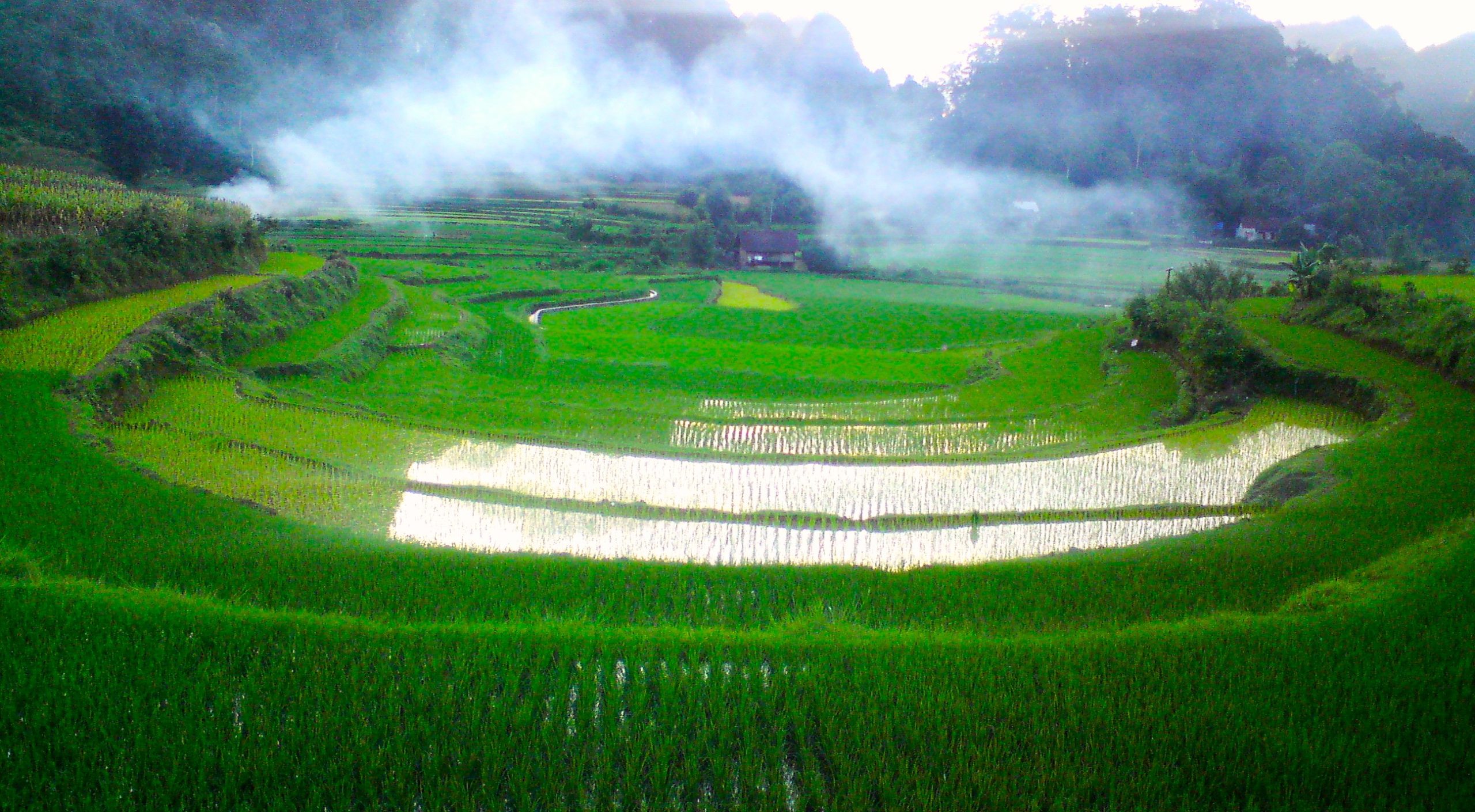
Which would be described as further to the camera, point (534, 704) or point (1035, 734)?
point (534, 704)

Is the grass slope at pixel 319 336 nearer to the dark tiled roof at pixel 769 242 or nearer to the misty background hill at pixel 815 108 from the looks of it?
the misty background hill at pixel 815 108

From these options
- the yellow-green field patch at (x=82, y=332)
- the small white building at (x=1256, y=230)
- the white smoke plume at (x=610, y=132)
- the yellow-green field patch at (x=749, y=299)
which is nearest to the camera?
the yellow-green field patch at (x=82, y=332)

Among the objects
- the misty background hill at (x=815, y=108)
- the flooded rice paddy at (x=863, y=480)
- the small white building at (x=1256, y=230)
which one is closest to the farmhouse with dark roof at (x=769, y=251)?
the misty background hill at (x=815, y=108)

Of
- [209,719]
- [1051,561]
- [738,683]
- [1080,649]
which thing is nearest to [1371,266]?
[1051,561]

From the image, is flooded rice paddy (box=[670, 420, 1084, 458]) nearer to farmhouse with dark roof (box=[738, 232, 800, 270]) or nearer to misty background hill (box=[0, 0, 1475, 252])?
misty background hill (box=[0, 0, 1475, 252])

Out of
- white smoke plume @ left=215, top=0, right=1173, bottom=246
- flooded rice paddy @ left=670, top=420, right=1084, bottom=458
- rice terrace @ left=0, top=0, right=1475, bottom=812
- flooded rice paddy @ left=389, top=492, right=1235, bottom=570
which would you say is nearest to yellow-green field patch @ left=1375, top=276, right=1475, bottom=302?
rice terrace @ left=0, top=0, right=1475, bottom=812

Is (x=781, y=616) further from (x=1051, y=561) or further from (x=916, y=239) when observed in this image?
(x=916, y=239)
